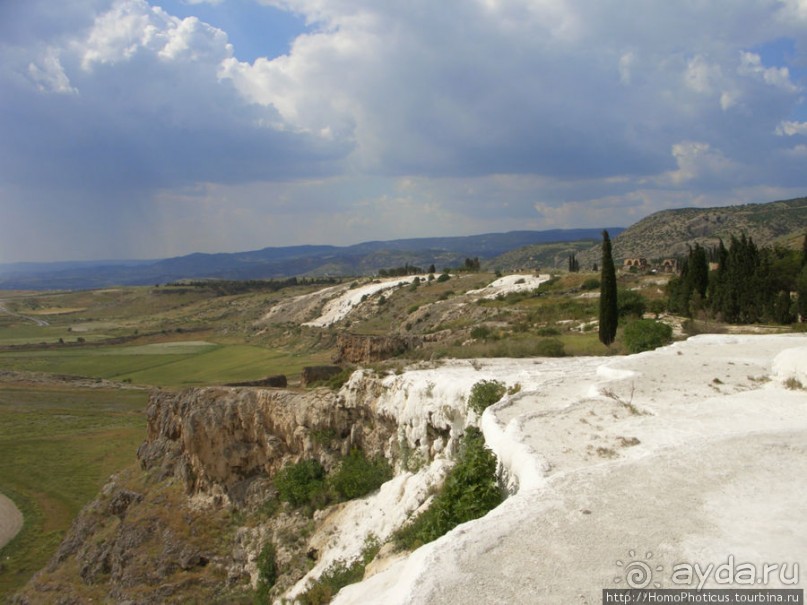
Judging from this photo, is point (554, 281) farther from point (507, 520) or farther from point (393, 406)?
point (507, 520)

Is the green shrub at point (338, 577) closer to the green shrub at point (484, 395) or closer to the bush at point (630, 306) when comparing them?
the green shrub at point (484, 395)

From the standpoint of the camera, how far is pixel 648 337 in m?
22.3

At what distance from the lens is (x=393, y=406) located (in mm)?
16969

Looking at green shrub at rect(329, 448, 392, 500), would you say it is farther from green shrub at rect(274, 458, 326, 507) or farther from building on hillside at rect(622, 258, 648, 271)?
building on hillside at rect(622, 258, 648, 271)

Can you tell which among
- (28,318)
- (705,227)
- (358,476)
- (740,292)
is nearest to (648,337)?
(358,476)

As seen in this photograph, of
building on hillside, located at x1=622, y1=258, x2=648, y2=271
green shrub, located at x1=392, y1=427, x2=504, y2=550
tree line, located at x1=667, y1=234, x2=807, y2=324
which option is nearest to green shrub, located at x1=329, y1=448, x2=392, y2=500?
green shrub, located at x1=392, y1=427, x2=504, y2=550

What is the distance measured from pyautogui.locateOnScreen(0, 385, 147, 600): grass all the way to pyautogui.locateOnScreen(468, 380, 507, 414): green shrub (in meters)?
19.2

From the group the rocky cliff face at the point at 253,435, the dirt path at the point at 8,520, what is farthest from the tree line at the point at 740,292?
the dirt path at the point at 8,520

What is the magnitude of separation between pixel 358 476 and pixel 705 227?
545ft

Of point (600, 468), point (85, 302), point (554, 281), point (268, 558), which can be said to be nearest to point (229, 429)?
point (268, 558)

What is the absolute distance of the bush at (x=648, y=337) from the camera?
2228 centimetres

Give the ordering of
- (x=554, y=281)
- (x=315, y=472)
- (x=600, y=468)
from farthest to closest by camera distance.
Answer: (x=554, y=281) < (x=315, y=472) < (x=600, y=468)

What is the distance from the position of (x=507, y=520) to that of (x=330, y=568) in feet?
24.8

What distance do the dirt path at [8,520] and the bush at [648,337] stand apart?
26.8 m
